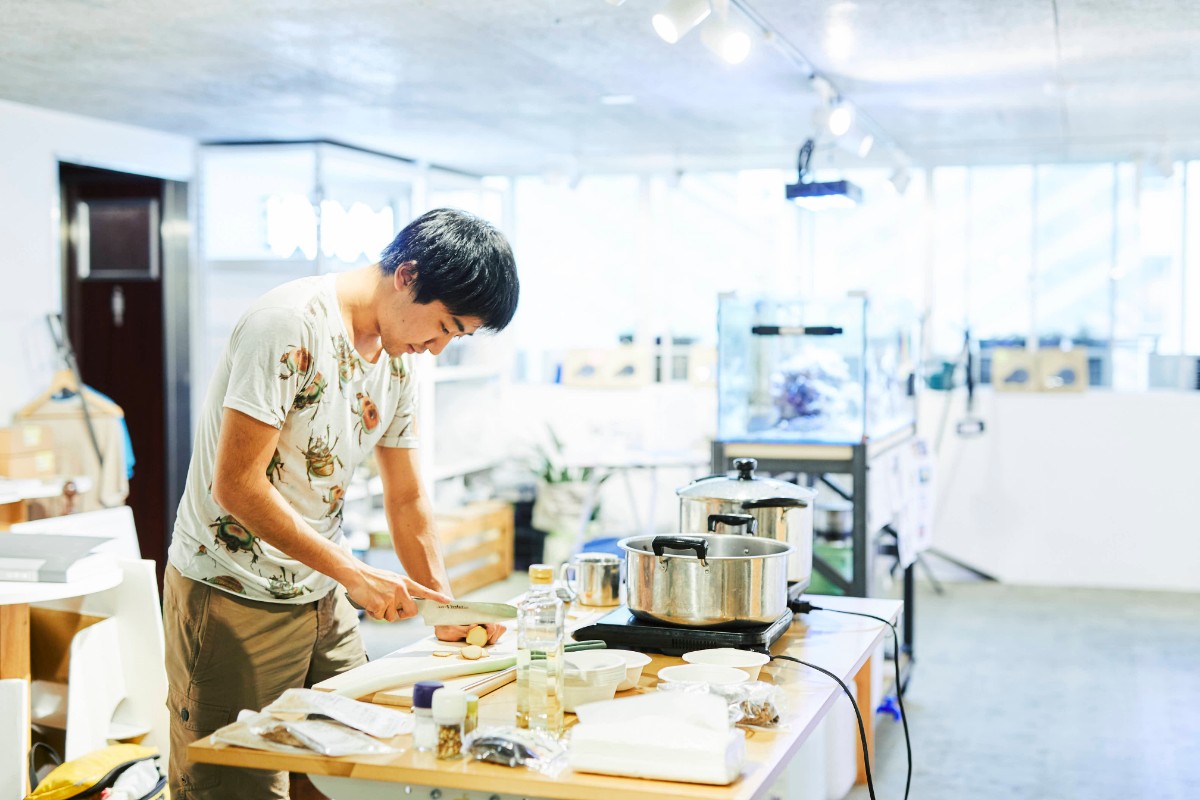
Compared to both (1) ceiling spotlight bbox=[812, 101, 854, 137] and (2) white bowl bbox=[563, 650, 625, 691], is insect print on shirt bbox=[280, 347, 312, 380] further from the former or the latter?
(1) ceiling spotlight bbox=[812, 101, 854, 137]

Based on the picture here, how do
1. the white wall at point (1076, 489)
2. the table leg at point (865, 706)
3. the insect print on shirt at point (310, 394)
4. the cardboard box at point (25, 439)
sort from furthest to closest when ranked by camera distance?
the white wall at point (1076, 489), the cardboard box at point (25, 439), the table leg at point (865, 706), the insect print on shirt at point (310, 394)

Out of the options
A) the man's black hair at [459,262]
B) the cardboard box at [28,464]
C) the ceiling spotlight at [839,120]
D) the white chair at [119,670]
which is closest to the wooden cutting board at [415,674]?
the man's black hair at [459,262]

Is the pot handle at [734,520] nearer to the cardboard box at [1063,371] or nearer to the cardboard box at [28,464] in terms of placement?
the cardboard box at [28,464]

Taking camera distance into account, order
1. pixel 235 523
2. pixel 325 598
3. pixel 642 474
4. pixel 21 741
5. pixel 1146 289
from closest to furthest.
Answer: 1. pixel 235 523
2. pixel 325 598
3. pixel 21 741
4. pixel 1146 289
5. pixel 642 474

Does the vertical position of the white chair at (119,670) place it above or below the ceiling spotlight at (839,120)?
below

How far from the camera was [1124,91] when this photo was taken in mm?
4984

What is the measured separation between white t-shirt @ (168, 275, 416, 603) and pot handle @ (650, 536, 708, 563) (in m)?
0.55

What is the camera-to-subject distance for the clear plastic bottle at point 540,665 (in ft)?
5.78

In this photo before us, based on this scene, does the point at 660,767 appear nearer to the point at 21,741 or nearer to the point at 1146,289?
the point at 21,741

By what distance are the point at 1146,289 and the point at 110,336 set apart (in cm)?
544

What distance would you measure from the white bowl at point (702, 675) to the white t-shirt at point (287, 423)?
636 mm

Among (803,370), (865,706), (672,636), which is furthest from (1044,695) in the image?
(672,636)

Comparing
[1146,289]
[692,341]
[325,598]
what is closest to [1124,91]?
[1146,289]

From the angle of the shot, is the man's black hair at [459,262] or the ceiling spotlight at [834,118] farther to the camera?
the ceiling spotlight at [834,118]
